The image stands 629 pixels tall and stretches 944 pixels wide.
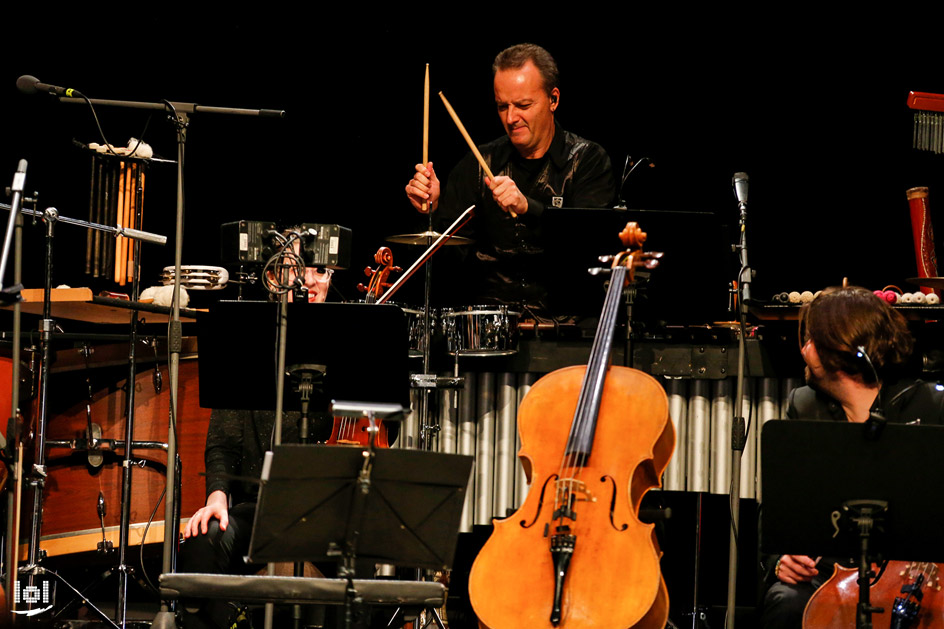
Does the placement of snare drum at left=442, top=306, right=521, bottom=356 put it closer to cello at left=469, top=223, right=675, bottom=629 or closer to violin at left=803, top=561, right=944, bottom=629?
cello at left=469, top=223, right=675, bottom=629

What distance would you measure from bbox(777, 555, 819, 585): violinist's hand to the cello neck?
0.75 metres

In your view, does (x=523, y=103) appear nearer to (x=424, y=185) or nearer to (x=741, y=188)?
(x=424, y=185)

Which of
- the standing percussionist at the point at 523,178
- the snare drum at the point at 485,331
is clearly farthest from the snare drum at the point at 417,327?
the standing percussionist at the point at 523,178

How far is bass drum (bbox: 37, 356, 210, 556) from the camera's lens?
16.2 ft

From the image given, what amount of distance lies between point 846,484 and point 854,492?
0.10ft

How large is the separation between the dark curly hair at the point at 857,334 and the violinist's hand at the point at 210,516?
7.19ft

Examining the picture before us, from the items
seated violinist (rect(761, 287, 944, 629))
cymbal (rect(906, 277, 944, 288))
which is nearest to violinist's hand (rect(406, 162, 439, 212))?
seated violinist (rect(761, 287, 944, 629))

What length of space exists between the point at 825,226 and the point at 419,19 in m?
2.52

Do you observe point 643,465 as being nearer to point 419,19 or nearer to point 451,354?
point 451,354

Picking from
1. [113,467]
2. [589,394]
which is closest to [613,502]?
[589,394]

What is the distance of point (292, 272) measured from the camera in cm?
365

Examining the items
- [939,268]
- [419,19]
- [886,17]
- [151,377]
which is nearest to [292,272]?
[151,377]

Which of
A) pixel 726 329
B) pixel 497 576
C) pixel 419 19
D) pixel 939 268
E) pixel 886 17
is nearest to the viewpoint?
pixel 497 576

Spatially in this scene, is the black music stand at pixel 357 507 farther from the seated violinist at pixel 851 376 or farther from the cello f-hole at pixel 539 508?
the seated violinist at pixel 851 376
